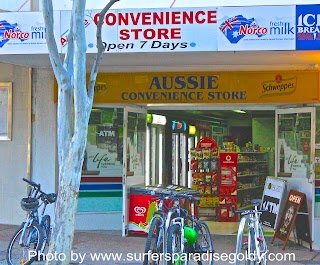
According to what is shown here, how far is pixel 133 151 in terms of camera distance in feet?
39.4

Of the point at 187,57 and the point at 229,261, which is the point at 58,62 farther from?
the point at 229,261

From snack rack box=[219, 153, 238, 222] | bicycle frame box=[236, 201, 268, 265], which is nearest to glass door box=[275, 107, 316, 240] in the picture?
snack rack box=[219, 153, 238, 222]

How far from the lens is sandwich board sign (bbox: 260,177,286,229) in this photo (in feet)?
36.4

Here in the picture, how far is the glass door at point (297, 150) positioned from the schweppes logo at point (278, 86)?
36 cm

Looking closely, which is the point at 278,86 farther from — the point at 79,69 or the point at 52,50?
the point at 52,50

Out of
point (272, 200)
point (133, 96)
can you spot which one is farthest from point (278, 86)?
point (133, 96)

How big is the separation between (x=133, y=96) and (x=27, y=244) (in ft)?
13.8

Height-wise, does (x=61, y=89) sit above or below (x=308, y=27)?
below

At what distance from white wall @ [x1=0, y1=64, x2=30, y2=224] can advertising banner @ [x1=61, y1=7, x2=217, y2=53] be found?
105 inches

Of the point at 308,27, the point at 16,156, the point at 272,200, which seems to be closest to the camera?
the point at 308,27

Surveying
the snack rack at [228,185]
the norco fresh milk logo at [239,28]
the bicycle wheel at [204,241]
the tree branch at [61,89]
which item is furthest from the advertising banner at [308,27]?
the snack rack at [228,185]

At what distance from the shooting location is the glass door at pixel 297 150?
35.9 ft

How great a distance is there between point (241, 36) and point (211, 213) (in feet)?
19.5

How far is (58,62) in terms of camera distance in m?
7.85
